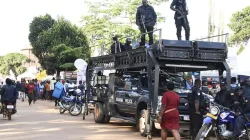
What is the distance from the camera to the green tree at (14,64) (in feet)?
315

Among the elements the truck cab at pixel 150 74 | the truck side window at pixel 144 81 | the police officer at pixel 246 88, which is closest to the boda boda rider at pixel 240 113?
the police officer at pixel 246 88

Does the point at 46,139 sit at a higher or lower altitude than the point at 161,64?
lower

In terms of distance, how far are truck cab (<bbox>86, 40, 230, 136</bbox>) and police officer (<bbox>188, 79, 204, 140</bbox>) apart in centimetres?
57

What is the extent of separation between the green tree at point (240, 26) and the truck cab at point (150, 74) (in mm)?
41730

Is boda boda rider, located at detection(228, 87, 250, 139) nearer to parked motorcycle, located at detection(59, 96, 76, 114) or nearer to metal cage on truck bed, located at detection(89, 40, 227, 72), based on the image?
metal cage on truck bed, located at detection(89, 40, 227, 72)

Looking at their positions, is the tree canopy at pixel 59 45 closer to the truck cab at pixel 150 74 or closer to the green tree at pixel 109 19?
the green tree at pixel 109 19

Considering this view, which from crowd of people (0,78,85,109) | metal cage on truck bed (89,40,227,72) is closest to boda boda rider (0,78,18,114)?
crowd of people (0,78,85,109)

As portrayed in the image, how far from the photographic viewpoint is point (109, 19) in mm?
39375

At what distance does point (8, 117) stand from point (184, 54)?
9232 mm

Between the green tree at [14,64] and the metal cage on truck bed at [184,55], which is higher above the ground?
the green tree at [14,64]

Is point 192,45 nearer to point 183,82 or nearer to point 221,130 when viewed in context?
point 183,82

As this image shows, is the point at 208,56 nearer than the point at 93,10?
Yes

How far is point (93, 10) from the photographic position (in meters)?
40.0

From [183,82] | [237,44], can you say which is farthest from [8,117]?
[237,44]
